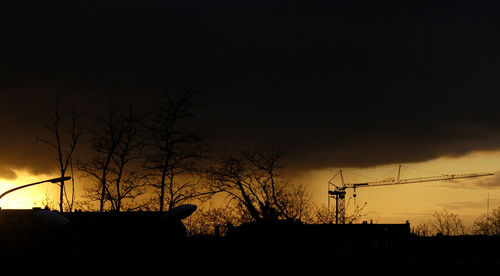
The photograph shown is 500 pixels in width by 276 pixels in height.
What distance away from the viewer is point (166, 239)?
45.9 metres

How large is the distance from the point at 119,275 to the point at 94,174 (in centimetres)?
1478

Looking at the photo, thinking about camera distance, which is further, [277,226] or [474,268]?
[474,268]

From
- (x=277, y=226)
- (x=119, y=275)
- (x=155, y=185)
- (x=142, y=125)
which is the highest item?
(x=142, y=125)

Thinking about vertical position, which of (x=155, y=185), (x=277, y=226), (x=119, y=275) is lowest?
(x=119, y=275)

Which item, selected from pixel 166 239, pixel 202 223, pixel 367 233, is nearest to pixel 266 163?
pixel 202 223

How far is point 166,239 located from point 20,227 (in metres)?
11.6

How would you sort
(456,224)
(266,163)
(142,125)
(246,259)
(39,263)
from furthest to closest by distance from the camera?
(456,224)
(266,163)
(142,125)
(39,263)
(246,259)

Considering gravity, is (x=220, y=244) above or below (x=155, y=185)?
below

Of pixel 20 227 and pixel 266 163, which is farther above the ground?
pixel 266 163

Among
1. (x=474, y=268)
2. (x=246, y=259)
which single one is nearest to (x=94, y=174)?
(x=246, y=259)

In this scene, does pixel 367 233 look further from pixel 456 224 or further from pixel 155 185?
pixel 155 185

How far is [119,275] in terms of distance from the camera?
43750 millimetres

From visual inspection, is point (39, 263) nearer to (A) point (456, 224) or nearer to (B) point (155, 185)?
(B) point (155, 185)

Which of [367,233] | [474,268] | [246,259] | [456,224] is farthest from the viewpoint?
[456,224]
